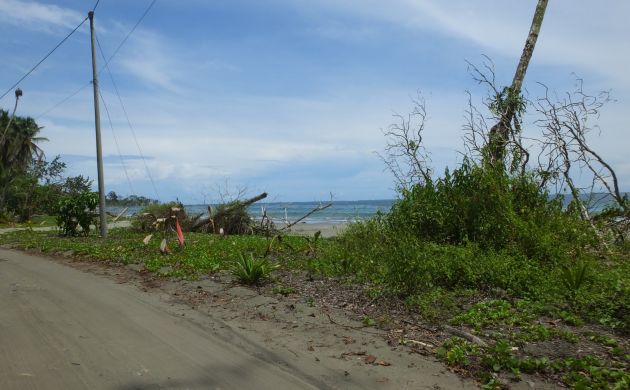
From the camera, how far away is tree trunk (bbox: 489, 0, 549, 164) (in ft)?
36.9

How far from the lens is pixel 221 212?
2252cm

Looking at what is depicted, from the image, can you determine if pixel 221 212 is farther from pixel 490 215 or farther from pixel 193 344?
pixel 193 344

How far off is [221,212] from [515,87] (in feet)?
45.9

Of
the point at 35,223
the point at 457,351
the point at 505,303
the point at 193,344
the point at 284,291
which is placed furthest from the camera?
the point at 35,223

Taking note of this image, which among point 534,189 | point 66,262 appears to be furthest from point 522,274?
point 66,262

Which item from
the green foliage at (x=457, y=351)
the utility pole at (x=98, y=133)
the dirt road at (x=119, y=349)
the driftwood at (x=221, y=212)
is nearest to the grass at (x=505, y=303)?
the green foliage at (x=457, y=351)

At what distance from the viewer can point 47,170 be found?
5197cm

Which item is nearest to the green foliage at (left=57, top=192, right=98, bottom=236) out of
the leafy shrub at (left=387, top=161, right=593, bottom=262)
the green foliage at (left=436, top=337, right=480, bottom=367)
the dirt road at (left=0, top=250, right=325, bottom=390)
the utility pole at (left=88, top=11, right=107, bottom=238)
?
the utility pole at (left=88, top=11, right=107, bottom=238)

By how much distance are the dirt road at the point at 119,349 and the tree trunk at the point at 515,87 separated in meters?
6.84

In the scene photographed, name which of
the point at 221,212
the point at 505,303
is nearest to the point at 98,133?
the point at 221,212

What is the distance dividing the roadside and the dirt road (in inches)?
0.4

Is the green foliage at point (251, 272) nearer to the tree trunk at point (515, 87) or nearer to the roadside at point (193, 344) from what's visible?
the roadside at point (193, 344)

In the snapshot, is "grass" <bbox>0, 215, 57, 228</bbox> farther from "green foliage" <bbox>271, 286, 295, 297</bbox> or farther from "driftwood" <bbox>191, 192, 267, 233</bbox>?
"green foliage" <bbox>271, 286, 295, 297</bbox>

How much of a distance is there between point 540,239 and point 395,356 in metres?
4.17
